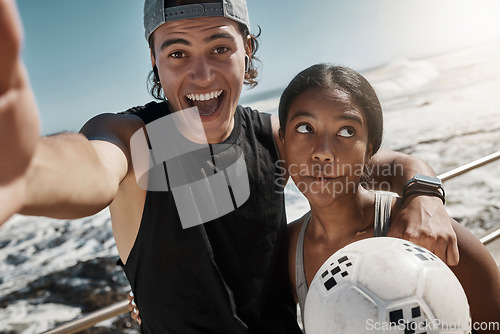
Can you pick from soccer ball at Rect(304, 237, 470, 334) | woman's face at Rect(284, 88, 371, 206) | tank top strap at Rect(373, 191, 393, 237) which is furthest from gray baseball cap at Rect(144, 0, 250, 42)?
soccer ball at Rect(304, 237, 470, 334)

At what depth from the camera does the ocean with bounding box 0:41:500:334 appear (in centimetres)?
921

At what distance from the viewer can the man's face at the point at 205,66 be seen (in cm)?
173

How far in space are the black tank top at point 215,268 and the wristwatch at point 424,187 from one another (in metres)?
0.61

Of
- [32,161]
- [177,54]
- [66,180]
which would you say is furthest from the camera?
[177,54]

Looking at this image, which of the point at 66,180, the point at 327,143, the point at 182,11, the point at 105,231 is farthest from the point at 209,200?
the point at 105,231

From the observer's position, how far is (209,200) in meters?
1.73

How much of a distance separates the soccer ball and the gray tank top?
13.2 inches

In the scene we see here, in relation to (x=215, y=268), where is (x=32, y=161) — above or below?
above

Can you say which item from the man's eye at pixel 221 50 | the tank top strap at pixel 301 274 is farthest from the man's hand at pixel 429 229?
the man's eye at pixel 221 50

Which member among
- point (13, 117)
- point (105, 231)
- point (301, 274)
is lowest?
point (105, 231)

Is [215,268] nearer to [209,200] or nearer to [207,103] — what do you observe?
[209,200]

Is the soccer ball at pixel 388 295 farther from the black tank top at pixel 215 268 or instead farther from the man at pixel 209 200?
the black tank top at pixel 215 268

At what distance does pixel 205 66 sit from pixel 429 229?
1.12m

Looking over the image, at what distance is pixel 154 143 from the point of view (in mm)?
1657
